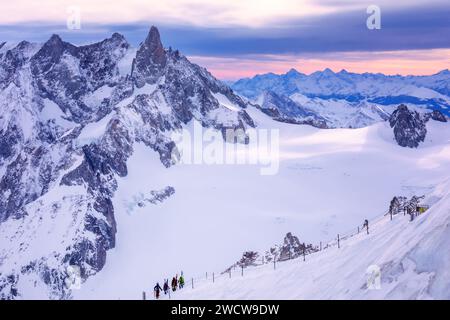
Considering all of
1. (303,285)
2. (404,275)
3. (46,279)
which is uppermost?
(404,275)

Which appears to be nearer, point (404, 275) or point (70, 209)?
point (404, 275)

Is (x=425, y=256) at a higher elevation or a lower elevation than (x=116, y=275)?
higher
